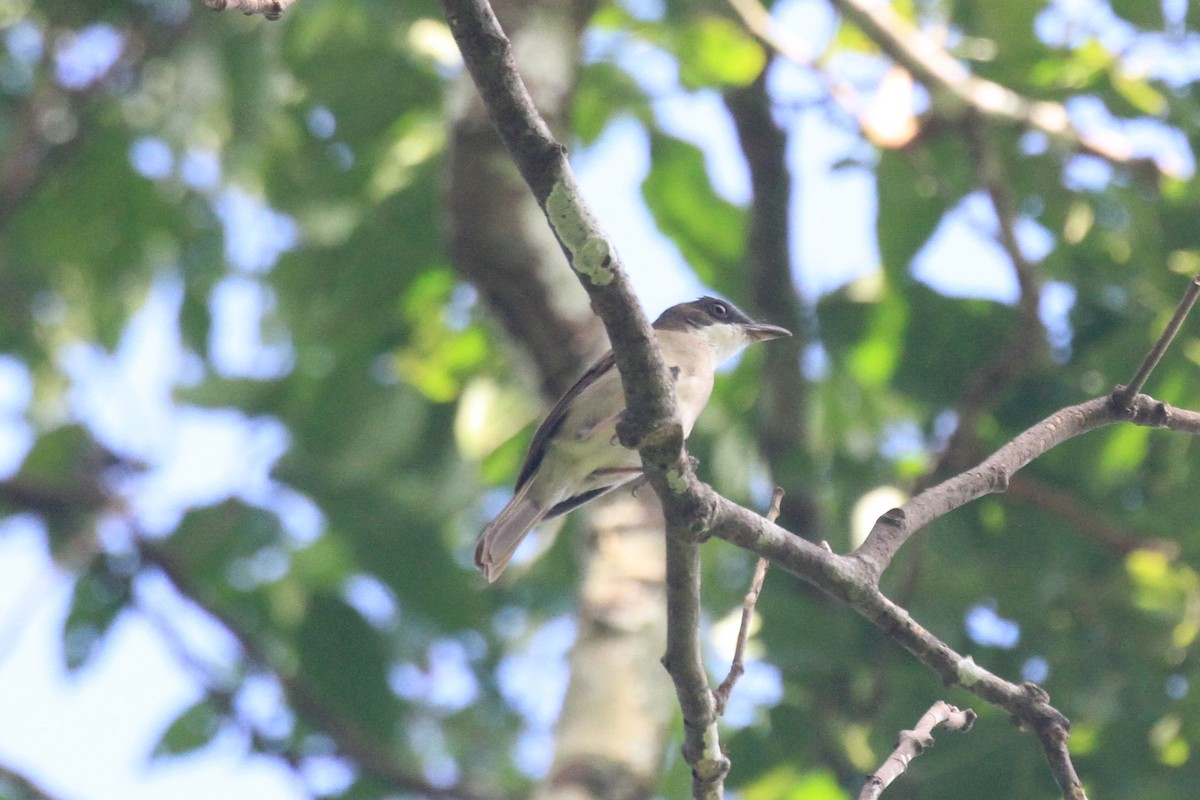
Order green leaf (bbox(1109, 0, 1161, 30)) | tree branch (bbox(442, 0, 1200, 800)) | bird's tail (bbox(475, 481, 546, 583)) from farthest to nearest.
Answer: green leaf (bbox(1109, 0, 1161, 30)) < bird's tail (bbox(475, 481, 546, 583)) < tree branch (bbox(442, 0, 1200, 800))

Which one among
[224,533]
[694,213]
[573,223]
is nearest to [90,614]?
[224,533]

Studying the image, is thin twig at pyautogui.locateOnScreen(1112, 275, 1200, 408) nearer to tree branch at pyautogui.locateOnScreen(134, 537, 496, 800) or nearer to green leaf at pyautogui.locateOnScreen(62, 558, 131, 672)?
tree branch at pyautogui.locateOnScreen(134, 537, 496, 800)

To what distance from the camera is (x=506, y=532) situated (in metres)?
4.36

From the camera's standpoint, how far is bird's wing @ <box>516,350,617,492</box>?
14.8 feet

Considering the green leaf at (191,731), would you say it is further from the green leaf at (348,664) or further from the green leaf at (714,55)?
the green leaf at (714,55)

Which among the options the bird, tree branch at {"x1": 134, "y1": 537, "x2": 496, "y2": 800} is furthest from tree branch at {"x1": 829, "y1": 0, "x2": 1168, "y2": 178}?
tree branch at {"x1": 134, "y1": 537, "x2": 496, "y2": 800}

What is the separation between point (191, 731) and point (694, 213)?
3.49 m

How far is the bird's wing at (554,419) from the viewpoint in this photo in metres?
4.51

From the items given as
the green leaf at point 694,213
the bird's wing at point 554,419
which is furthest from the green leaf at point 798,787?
the green leaf at point 694,213

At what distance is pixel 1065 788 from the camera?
250 centimetres

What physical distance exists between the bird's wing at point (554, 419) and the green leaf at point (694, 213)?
1909 millimetres

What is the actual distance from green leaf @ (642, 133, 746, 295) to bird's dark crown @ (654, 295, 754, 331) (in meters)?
0.92

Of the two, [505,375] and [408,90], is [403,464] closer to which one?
[505,375]

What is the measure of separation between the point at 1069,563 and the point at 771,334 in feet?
4.92
